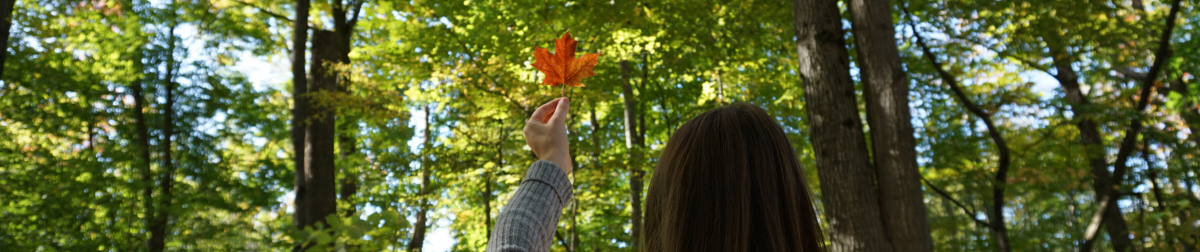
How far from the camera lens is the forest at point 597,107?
4.57 meters

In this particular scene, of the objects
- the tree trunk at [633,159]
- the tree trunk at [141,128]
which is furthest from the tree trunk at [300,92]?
the tree trunk at [633,159]

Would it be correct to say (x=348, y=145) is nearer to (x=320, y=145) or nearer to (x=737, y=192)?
(x=320, y=145)

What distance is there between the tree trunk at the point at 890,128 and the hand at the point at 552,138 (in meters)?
3.77

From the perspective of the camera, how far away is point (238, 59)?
11.9m

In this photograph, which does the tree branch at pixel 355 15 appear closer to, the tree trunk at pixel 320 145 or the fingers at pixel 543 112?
the tree trunk at pixel 320 145

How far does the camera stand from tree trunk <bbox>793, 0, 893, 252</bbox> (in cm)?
434

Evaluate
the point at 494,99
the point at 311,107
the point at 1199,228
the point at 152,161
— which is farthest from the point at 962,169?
the point at 152,161

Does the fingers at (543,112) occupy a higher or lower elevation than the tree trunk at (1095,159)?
lower

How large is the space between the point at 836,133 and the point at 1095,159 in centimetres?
399

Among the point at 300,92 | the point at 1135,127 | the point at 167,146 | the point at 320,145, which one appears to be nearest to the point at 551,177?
the point at 1135,127

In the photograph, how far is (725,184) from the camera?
1.12 metres

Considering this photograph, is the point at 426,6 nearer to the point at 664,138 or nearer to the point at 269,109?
the point at 664,138

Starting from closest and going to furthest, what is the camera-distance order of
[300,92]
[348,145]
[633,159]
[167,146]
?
1. [633,159]
2. [300,92]
3. [167,146]
4. [348,145]

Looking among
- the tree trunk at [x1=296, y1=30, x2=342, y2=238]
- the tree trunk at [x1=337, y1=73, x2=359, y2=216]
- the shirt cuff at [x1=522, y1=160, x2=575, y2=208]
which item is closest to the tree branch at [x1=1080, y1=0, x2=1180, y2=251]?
the shirt cuff at [x1=522, y1=160, x2=575, y2=208]
